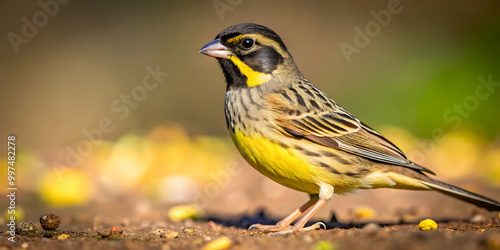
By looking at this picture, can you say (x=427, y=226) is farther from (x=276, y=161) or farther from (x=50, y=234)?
(x=50, y=234)

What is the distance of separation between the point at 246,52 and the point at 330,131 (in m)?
1.13

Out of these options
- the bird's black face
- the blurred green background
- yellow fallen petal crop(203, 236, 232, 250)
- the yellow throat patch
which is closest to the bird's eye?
the bird's black face

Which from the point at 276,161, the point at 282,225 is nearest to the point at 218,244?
the point at 276,161

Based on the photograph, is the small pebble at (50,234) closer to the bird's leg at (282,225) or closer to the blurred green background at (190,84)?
the bird's leg at (282,225)

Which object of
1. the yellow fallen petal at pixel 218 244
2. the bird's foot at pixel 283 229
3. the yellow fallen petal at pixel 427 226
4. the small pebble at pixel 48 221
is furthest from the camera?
the yellow fallen petal at pixel 427 226

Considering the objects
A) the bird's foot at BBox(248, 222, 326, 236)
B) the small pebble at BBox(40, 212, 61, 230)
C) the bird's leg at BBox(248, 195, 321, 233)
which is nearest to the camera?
the small pebble at BBox(40, 212, 61, 230)

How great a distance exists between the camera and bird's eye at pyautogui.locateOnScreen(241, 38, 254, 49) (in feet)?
17.0

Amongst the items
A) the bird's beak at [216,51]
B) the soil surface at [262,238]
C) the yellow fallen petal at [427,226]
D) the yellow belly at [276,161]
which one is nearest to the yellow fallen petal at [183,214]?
the soil surface at [262,238]

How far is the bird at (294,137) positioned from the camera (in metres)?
4.82

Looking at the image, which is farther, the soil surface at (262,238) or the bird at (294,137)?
the bird at (294,137)

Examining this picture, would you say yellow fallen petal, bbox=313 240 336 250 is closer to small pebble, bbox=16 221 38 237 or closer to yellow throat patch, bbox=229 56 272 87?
yellow throat patch, bbox=229 56 272 87

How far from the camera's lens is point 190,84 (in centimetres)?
1210

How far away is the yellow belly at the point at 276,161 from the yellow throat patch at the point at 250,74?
624 mm

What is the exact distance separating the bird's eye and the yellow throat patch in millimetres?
140
